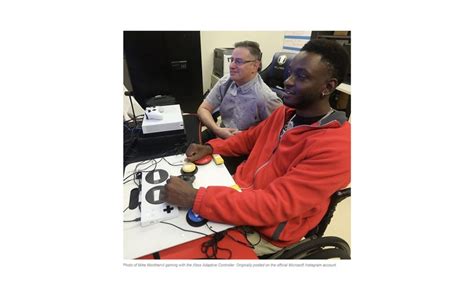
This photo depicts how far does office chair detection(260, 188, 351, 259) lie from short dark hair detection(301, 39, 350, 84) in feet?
1.55

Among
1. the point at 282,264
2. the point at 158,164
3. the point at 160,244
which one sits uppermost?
the point at 158,164

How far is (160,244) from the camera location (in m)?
0.63

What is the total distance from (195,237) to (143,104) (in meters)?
1.07

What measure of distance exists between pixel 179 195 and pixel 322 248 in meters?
0.61

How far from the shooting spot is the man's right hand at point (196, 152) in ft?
3.28

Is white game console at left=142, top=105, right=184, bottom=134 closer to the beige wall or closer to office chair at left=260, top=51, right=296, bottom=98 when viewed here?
the beige wall

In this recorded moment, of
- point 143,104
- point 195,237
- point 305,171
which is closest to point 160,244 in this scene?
point 195,237

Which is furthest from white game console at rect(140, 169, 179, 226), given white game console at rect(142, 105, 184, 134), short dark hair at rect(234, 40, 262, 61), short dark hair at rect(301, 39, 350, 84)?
short dark hair at rect(234, 40, 262, 61)

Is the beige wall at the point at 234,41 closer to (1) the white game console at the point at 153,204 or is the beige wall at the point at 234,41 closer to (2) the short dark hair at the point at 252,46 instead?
(2) the short dark hair at the point at 252,46

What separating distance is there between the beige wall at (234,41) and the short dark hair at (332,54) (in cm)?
17

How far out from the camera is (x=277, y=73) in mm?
1698
